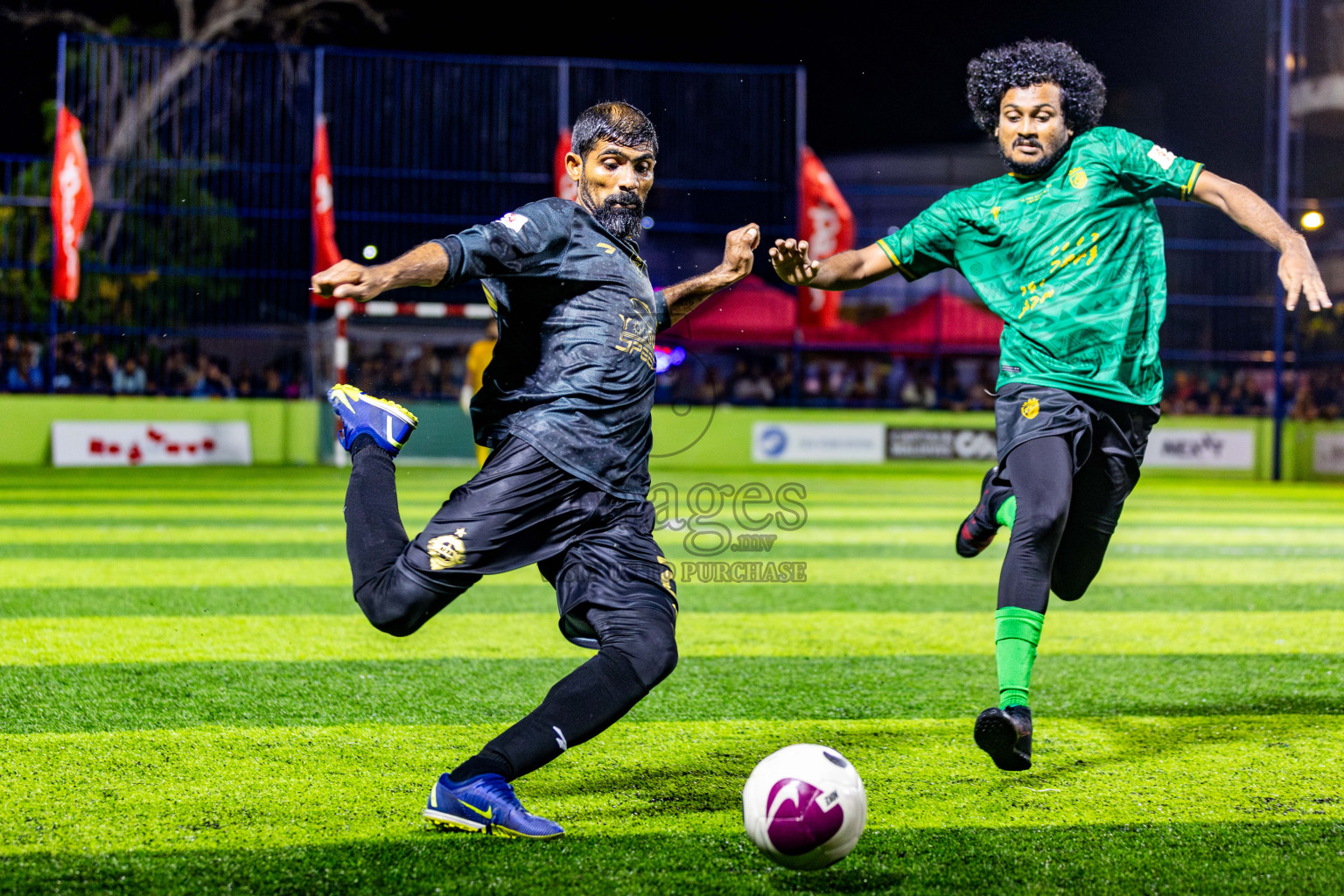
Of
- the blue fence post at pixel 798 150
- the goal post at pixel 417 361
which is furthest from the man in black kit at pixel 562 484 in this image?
the blue fence post at pixel 798 150

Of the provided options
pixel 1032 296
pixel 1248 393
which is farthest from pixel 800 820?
pixel 1248 393

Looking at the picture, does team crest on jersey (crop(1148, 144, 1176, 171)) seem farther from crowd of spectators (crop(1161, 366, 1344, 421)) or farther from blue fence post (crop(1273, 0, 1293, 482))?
blue fence post (crop(1273, 0, 1293, 482))

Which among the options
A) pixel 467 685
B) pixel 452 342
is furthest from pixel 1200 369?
pixel 467 685

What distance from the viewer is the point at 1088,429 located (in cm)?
398

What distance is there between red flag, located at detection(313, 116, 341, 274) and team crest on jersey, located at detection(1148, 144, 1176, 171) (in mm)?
15967

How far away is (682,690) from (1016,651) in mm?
1620

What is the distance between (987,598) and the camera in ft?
25.0

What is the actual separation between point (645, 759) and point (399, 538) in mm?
1117

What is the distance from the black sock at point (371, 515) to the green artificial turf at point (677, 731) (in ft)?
2.12

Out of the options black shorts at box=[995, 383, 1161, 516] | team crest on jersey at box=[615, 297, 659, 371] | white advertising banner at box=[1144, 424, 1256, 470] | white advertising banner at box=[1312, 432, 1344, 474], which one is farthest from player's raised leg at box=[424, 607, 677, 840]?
white advertising banner at box=[1312, 432, 1344, 474]

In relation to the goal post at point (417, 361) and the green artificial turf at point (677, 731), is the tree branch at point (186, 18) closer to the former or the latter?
the goal post at point (417, 361)

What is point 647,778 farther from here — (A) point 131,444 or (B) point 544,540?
(A) point 131,444

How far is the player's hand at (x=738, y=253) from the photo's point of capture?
3.67 metres

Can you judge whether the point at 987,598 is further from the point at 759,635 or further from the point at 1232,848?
the point at 1232,848
